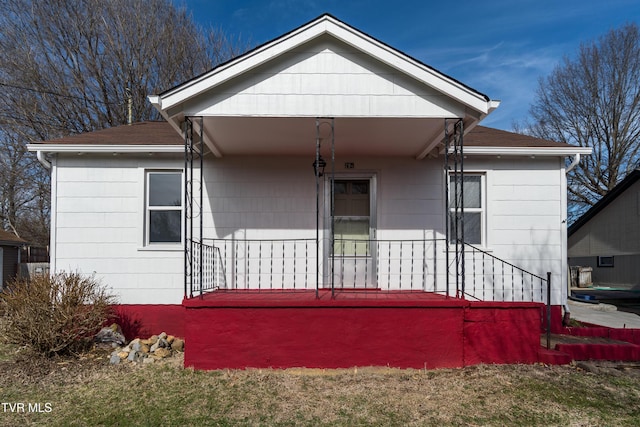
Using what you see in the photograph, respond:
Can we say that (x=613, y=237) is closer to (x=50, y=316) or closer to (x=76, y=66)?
(x=50, y=316)

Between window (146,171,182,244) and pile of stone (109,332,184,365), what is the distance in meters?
1.67

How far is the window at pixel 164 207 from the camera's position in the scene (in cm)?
769

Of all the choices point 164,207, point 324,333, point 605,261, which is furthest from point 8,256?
point 605,261

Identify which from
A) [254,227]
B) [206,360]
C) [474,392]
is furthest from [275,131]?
[474,392]

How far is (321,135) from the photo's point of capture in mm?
6766

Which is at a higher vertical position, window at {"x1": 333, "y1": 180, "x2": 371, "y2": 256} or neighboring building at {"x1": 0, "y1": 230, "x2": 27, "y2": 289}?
window at {"x1": 333, "y1": 180, "x2": 371, "y2": 256}

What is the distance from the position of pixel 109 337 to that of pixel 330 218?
157 inches

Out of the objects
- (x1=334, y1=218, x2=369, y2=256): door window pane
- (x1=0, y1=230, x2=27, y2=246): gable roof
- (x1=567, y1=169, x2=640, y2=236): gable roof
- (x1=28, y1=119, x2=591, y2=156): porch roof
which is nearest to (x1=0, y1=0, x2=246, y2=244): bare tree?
(x1=0, y1=230, x2=27, y2=246): gable roof

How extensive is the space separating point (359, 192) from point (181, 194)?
3125 millimetres

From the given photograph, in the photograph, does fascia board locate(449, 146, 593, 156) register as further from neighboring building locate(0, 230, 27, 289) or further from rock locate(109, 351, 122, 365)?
neighboring building locate(0, 230, 27, 289)

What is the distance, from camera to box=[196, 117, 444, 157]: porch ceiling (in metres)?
6.10

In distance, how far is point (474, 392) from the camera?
16.1 ft

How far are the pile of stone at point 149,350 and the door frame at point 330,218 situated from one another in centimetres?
261

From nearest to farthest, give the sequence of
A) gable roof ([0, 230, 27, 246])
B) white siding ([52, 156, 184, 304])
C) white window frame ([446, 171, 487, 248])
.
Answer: white siding ([52, 156, 184, 304]) < white window frame ([446, 171, 487, 248]) < gable roof ([0, 230, 27, 246])
